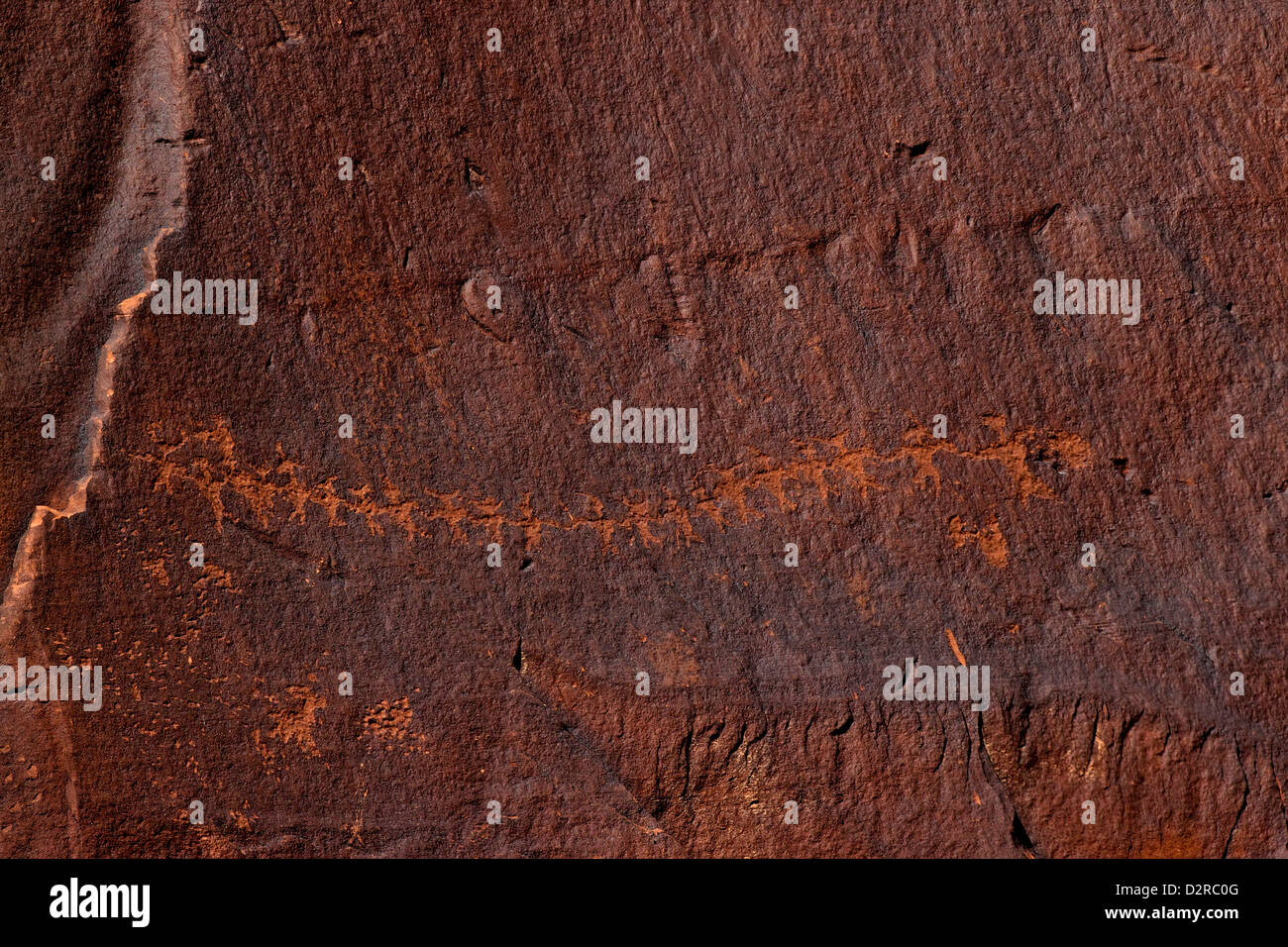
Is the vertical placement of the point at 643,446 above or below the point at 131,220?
below

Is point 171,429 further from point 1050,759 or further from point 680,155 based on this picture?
point 1050,759

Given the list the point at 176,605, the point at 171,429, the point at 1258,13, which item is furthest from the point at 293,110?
the point at 1258,13

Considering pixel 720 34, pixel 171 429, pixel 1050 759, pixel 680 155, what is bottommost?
pixel 1050 759

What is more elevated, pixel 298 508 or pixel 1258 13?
pixel 1258 13
